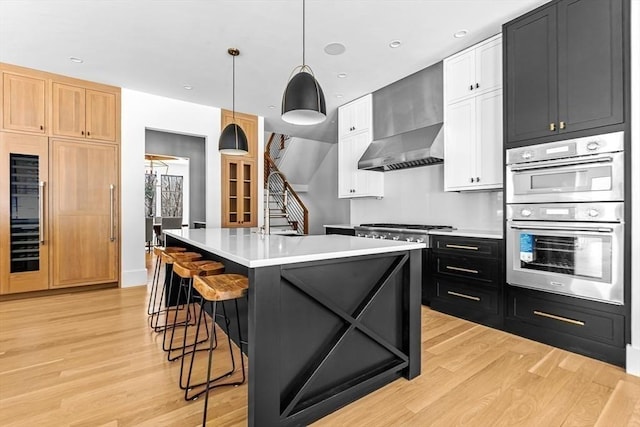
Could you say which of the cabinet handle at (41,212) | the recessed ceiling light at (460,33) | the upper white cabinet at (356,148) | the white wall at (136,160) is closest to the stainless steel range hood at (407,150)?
the upper white cabinet at (356,148)

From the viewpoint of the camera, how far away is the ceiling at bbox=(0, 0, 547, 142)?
284 centimetres

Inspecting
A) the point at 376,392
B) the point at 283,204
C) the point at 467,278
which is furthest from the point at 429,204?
the point at 283,204

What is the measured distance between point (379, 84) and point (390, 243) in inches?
125

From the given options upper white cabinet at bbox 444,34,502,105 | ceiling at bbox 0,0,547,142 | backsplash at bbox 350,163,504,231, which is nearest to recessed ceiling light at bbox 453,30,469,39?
ceiling at bbox 0,0,547,142

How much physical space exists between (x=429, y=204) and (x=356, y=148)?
1457 mm

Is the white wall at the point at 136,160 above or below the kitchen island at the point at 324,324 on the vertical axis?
above

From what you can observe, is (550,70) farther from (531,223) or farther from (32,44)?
(32,44)

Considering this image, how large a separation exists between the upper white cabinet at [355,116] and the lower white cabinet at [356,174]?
3.9 inches

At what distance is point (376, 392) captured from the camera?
197 cm

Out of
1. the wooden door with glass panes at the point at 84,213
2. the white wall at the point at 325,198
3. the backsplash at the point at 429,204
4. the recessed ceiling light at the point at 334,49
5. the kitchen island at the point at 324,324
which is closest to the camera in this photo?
the kitchen island at the point at 324,324

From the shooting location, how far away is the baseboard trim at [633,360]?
7.11ft

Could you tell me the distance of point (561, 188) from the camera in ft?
8.42

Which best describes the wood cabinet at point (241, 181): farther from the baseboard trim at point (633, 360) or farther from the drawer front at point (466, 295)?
the baseboard trim at point (633, 360)

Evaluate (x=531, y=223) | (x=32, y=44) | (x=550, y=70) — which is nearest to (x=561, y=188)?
(x=531, y=223)
